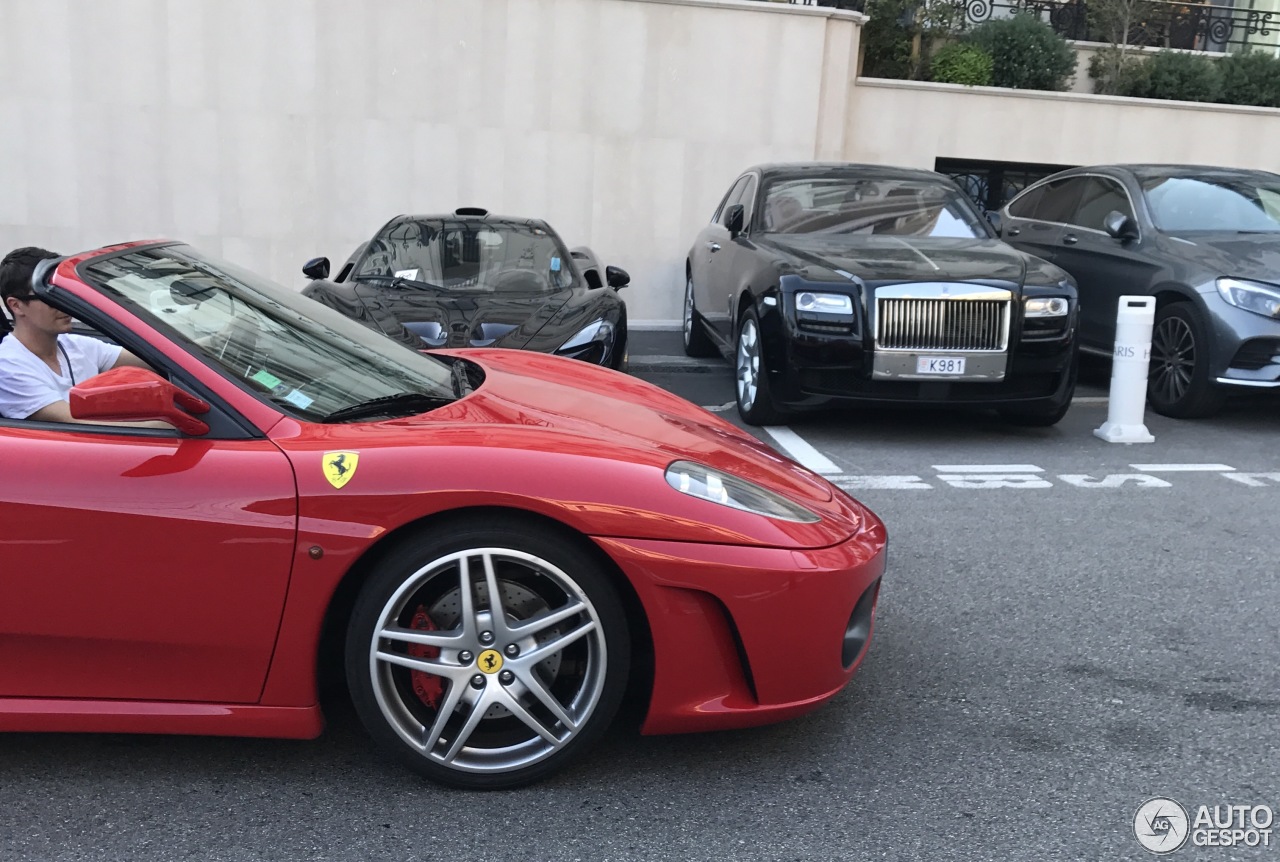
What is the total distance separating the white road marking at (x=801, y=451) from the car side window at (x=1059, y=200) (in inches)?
147

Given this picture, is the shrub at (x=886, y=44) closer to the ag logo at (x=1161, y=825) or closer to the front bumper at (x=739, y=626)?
the front bumper at (x=739, y=626)

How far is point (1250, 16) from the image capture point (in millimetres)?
16484

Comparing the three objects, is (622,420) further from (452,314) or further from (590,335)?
(452,314)

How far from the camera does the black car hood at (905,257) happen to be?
6.91 metres

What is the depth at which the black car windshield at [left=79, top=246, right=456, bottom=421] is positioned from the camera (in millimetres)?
2982

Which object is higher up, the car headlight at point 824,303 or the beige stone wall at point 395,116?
the beige stone wall at point 395,116

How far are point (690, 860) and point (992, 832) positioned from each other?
0.72 metres

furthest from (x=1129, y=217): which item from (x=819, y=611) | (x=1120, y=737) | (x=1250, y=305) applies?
(x=819, y=611)

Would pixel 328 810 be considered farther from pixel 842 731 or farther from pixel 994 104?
pixel 994 104

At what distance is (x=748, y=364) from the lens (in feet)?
25.0

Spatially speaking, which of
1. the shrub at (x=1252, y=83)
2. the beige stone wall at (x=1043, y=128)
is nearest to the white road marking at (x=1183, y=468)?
the beige stone wall at (x=1043, y=128)

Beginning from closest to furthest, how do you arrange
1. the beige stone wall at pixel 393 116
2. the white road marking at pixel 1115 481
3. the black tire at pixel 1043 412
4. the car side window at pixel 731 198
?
1. the white road marking at pixel 1115 481
2. the black tire at pixel 1043 412
3. the car side window at pixel 731 198
4. the beige stone wall at pixel 393 116

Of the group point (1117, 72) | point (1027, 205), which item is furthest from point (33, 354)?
point (1117, 72)

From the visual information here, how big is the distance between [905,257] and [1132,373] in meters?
1.57
